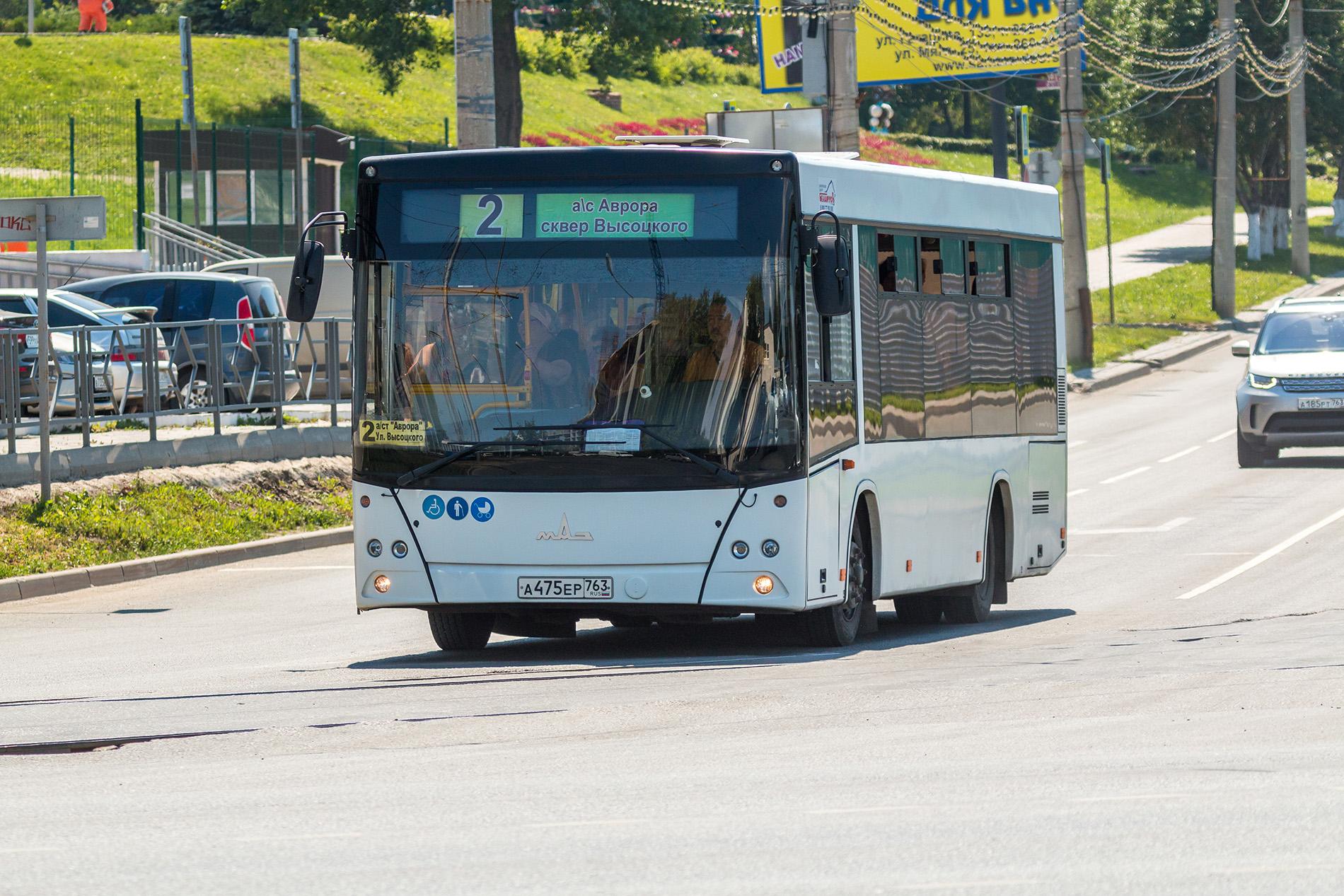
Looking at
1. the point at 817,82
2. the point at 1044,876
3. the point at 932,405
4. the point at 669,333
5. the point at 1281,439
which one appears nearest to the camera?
the point at 1044,876

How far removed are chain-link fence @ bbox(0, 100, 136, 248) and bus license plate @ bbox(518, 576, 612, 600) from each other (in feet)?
113

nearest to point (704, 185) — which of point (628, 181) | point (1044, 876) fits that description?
point (628, 181)

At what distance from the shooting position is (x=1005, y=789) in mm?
7387

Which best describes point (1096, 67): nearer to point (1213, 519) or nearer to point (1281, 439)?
point (1281, 439)

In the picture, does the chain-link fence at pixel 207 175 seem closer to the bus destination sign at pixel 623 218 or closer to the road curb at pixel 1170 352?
the road curb at pixel 1170 352

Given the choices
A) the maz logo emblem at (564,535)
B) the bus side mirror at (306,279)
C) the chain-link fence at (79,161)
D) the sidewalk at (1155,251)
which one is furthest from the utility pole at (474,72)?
the sidewalk at (1155,251)

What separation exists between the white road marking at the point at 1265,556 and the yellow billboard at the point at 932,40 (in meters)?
34.1

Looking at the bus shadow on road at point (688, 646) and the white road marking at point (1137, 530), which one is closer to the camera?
the bus shadow on road at point (688, 646)

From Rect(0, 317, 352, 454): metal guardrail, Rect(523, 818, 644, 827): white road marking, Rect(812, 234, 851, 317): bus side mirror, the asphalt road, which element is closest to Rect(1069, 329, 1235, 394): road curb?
Rect(0, 317, 352, 454): metal guardrail

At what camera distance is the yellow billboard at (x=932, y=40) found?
54.8 meters

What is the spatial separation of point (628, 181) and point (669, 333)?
0.87 m

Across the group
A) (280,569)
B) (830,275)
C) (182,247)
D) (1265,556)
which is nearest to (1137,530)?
(1265,556)

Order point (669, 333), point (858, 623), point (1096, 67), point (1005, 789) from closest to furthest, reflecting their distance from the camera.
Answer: point (1005, 789), point (669, 333), point (858, 623), point (1096, 67)

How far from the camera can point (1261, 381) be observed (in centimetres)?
2622
